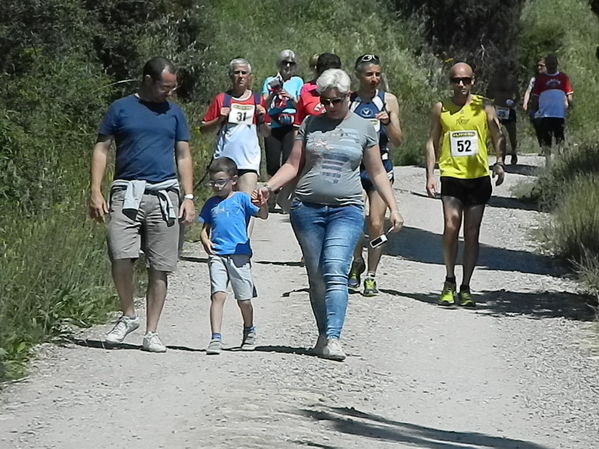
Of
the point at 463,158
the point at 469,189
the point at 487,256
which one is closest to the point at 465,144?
the point at 463,158

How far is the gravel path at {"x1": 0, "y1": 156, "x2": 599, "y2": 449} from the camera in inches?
293

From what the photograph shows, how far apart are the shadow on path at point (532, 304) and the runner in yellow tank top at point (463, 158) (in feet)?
1.44

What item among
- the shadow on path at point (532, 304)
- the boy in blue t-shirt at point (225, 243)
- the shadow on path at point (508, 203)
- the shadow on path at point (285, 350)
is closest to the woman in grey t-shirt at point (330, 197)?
the shadow on path at point (285, 350)

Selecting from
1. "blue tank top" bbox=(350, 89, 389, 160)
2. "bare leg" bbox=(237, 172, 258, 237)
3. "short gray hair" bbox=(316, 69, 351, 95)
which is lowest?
"bare leg" bbox=(237, 172, 258, 237)

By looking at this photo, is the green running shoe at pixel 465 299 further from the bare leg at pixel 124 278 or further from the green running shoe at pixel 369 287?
the bare leg at pixel 124 278

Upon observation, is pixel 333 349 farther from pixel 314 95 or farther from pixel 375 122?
pixel 314 95

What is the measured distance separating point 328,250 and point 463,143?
10.0 feet

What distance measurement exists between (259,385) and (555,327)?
3899 millimetres

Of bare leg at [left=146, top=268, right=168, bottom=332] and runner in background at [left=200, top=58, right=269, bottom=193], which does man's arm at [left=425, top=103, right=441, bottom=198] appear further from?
bare leg at [left=146, top=268, right=168, bottom=332]

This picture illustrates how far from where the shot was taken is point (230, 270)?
9.63 metres

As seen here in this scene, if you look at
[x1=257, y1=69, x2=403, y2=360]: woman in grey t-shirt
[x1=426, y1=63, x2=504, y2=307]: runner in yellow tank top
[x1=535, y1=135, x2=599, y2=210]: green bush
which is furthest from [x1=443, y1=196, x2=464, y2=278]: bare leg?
[x1=535, y1=135, x2=599, y2=210]: green bush

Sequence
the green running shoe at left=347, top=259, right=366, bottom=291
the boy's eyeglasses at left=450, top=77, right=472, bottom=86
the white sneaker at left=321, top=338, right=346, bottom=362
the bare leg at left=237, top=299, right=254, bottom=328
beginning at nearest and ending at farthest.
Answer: the white sneaker at left=321, top=338, right=346, bottom=362, the bare leg at left=237, top=299, right=254, bottom=328, the boy's eyeglasses at left=450, top=77, right=472, bottom=86, the green running shoe at left=347, top=259, right=366, bottom=291

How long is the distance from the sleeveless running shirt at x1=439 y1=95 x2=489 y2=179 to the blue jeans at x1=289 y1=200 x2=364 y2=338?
2.71 m

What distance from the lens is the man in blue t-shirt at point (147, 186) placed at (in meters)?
9.34
